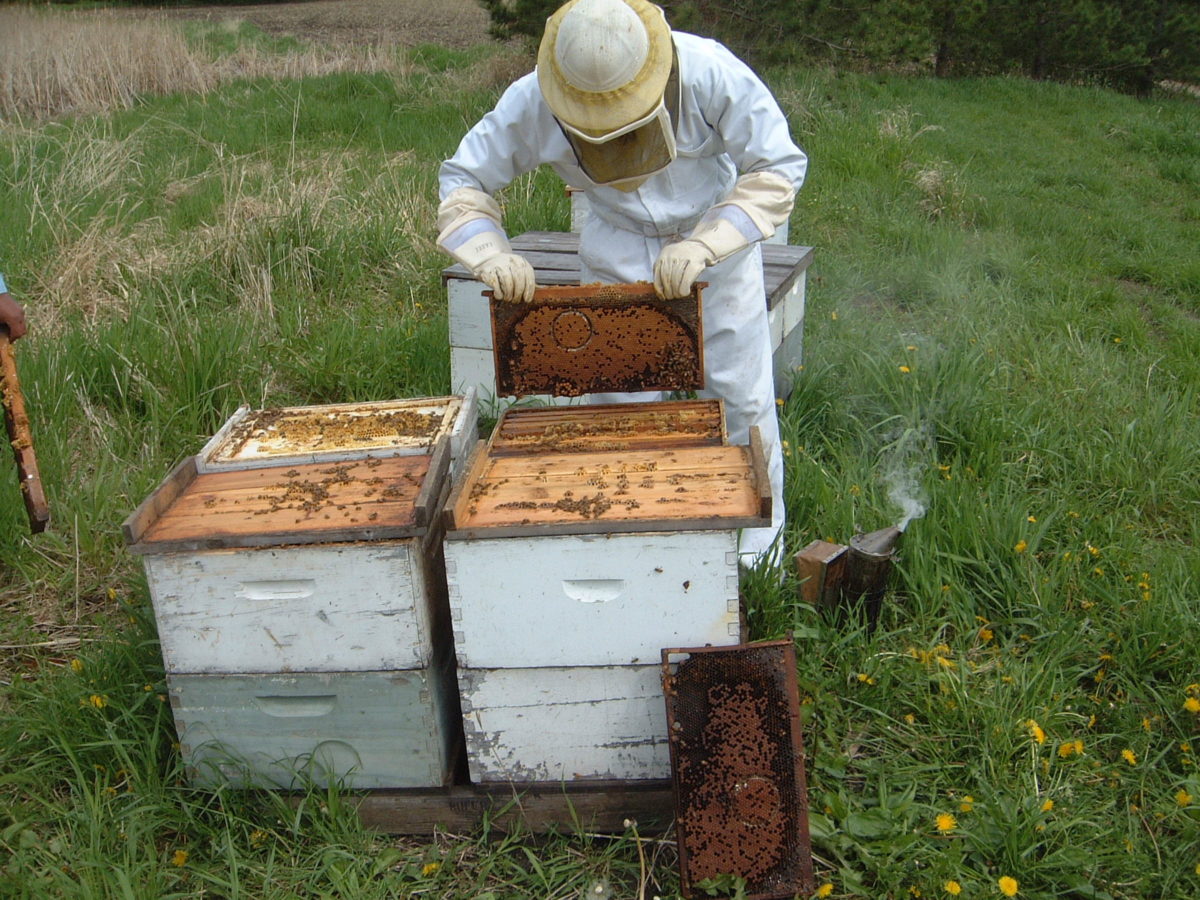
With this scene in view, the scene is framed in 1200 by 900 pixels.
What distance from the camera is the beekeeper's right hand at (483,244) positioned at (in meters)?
2.43

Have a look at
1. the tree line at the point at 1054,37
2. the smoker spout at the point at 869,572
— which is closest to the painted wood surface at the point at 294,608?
the smoker spout at the point at 869,572

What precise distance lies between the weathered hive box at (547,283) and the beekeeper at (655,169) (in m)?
0.50

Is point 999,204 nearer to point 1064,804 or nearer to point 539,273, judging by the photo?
point 539,273

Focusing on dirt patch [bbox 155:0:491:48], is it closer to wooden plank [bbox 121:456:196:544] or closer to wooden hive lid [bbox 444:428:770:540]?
wooden plank [bbox 121:456:196:544]

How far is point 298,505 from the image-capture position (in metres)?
2.10

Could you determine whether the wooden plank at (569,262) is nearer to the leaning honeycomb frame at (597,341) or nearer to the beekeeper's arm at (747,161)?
the beekeeper's arm at (747,161)

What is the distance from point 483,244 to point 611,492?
0.85 meters

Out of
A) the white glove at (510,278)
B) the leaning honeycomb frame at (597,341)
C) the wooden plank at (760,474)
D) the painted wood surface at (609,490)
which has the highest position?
the white glove at (510,278)

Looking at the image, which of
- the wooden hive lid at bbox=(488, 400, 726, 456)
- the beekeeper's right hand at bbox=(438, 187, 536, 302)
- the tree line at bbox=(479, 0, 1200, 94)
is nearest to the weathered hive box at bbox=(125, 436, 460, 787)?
the wooden hive lid at bbox=(488, 400, 726, 456)

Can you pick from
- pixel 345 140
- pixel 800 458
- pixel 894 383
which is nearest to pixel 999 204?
pixel 894 383

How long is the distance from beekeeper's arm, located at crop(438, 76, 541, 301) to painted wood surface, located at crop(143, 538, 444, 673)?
0.80m

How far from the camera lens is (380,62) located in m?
10.6

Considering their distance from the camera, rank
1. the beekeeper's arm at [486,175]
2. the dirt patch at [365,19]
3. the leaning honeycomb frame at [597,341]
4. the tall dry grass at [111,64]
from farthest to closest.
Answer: the dirt patch at [365,19] → the tall dry grass at [111,64] → the beekeeper's arm at [486,175] → the leaning honeycomb frame at [597,341]

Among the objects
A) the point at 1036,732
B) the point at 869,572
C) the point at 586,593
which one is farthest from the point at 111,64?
the point at 1036,732
